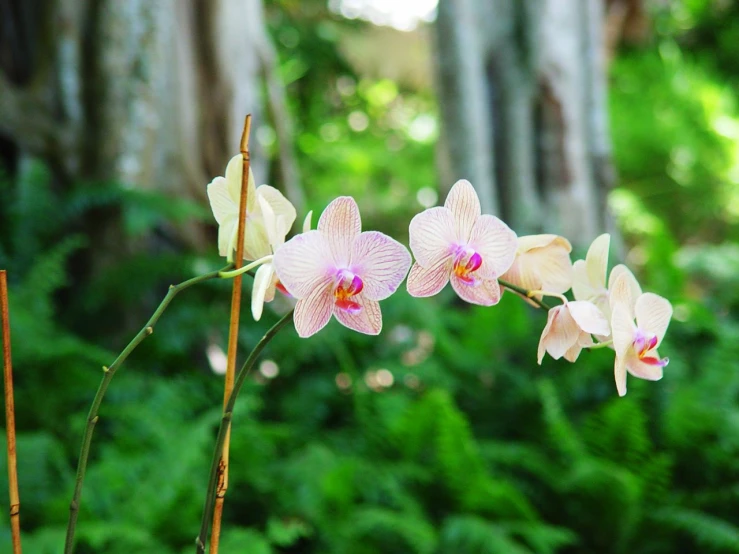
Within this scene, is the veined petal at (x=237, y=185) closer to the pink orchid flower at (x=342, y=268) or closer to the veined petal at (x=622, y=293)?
the pink orchid flower at (x=342, y=268)

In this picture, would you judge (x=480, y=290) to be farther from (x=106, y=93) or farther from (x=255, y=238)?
(x=106, y=93)

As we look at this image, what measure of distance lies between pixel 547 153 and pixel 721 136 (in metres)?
2.65

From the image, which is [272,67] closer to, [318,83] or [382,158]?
[318,83]

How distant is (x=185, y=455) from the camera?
4.28ft

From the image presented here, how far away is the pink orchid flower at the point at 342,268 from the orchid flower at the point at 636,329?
13 cm

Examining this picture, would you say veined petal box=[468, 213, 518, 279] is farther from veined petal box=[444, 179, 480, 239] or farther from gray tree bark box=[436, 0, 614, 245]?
gray tree bark box=[436, 0, 614, 245]

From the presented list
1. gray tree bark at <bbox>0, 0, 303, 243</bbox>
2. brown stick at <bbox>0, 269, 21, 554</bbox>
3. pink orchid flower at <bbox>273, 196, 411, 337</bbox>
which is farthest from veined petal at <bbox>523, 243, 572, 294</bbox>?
gray tree bark at <bbox>0, 0, 303, 243</bbox>

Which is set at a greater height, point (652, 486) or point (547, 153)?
point (547, 153)

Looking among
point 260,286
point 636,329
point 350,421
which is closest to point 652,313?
point 636,329

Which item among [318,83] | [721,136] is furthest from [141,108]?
[721,136]

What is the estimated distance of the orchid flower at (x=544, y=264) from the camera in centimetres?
43

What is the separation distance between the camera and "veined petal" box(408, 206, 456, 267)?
1.26 feet

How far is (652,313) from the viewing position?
418 mm

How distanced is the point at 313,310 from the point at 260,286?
3 cm
